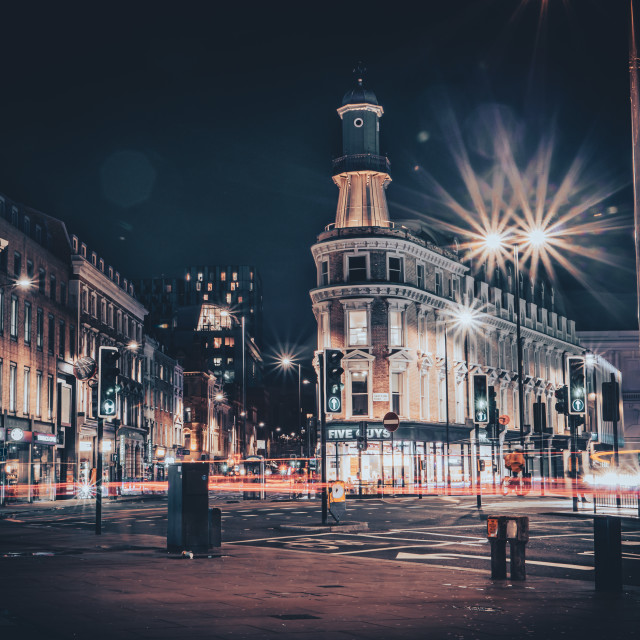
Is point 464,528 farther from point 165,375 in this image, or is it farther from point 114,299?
point 165,375

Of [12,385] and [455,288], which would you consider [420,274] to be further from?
[12,385]

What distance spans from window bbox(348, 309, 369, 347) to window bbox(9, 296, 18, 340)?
23642mm

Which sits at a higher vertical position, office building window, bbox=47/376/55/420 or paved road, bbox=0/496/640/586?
office building window, bbox=47/376/55/420

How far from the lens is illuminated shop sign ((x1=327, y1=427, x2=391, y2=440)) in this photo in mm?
65250

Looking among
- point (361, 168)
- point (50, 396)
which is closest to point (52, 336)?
point (50, 396)

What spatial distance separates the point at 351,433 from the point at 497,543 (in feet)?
171

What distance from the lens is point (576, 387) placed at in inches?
1284

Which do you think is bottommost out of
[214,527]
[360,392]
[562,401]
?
[214,527]

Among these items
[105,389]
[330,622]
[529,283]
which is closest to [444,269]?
[529,283]

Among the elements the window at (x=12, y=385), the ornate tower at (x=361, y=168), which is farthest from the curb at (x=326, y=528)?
the ornate tower at (x=361, y=168)

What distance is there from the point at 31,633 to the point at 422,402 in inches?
2422

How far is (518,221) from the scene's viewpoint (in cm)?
8494

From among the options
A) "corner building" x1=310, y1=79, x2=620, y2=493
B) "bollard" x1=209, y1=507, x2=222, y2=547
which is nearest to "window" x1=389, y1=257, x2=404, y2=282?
"corner building" x1=310, y1=79, x2=620, y2=493

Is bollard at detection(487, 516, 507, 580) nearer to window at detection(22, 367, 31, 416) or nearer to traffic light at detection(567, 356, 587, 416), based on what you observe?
traffic light at detection(567, 356, 587, 416)
